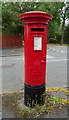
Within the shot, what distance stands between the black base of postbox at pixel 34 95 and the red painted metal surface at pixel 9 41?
14.2 metres

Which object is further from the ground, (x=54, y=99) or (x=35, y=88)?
(x=35, y=88)

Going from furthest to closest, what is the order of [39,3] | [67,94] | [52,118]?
1. [39,3]
2. [67,94]
3. [52,118]

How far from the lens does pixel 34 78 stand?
7.82ft

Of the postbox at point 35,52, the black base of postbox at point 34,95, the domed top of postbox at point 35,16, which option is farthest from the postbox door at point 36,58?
the domed top of postbox at point 35,16

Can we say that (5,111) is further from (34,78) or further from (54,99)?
(54,99)

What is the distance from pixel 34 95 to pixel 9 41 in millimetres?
15605

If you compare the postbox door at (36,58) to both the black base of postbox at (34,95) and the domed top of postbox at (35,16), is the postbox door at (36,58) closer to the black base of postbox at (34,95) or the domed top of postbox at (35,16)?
the black base of postbox at (34,95)

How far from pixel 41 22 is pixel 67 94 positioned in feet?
6.88

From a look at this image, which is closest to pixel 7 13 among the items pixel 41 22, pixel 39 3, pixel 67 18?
pixel 39 3

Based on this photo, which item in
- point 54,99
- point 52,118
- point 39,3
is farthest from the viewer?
point 39,3

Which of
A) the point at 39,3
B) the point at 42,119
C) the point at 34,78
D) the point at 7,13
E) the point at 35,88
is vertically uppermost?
the point at 39,3

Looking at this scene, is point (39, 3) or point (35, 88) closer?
point (35, 88)

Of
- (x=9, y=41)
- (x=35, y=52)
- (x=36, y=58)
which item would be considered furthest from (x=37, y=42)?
(x=9, y=41)

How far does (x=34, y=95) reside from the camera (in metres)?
2.43
